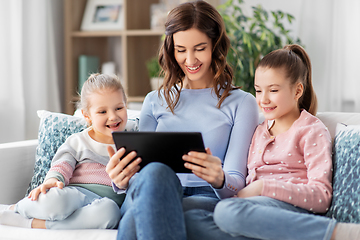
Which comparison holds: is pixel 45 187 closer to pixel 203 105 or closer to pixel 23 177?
pixel 23 177

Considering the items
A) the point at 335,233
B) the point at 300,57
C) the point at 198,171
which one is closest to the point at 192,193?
the point at 198,171

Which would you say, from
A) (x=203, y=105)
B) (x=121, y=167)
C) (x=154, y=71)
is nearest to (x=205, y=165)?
(x=121, y=167)

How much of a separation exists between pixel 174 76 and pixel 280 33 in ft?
4.32

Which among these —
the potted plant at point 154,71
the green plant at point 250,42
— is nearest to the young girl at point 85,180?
the green plant at point 250,42

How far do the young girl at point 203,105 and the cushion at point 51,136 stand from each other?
213 millimetres

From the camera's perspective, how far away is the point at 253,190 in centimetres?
125

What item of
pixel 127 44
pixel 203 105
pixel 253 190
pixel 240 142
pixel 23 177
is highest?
pixel 127 44

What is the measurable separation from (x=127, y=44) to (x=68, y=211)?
6.07 feet

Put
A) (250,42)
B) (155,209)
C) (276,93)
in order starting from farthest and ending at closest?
(250,42)
(276,93)
(155,209)

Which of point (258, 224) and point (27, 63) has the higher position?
point (27, 63)

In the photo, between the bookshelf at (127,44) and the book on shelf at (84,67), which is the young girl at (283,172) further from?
the book on shelf at (84,67)

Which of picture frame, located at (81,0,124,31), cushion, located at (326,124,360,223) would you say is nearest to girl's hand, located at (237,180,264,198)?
cushion, located at (326,124,360,223)

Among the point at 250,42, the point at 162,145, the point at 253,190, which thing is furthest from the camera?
the point at 250,42

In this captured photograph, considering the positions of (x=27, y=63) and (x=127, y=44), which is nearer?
(x=27, y=63)
